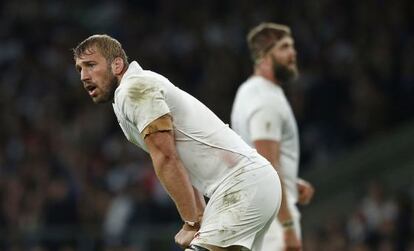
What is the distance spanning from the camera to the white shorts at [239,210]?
5816mm

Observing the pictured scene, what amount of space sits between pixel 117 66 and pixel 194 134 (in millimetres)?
550

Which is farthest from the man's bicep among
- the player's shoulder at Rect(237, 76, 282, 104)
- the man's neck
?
the man's neck

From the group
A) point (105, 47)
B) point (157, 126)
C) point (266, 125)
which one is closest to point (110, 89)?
point (105, 47)

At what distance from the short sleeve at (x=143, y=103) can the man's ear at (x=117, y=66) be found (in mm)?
215

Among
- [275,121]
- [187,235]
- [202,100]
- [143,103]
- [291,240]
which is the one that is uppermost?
[143,103]

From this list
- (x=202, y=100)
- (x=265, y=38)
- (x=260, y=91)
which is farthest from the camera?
(x=202, y=100)

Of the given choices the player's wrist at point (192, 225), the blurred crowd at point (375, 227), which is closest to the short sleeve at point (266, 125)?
the player's wrist at point (192, 225)

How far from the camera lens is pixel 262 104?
7676mm

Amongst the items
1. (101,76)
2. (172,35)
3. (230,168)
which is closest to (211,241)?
(230,168)

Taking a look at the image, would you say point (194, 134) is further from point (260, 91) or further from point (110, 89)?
point (260, 91)

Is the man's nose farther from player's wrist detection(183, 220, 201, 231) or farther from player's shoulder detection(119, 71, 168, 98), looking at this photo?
player's wrist detection(183, 220, 201, 231)

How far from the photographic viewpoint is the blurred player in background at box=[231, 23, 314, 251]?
24.9 ft

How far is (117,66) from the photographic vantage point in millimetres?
5902

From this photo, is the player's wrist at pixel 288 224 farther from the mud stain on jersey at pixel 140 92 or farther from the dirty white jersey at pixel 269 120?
the mud stain on jersey at pixel 140 92
